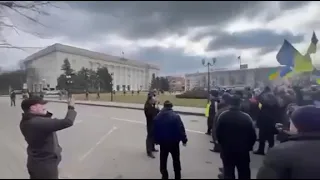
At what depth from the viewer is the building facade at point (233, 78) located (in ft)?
5.31

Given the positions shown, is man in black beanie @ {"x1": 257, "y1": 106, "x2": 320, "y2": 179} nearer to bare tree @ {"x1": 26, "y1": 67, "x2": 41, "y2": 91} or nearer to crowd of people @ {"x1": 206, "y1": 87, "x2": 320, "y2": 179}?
crowd of people @ {"x1": 206, "y1": 87, "x2": 320, "y2": 179}

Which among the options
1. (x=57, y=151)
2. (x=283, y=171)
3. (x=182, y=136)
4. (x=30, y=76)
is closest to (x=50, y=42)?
(x=30, y=76)

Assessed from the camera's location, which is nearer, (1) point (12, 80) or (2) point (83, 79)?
(2) point (83, 79)

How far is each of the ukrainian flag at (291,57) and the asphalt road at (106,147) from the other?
0.54 m

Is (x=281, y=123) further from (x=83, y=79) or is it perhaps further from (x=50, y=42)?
(x=50, y=42)

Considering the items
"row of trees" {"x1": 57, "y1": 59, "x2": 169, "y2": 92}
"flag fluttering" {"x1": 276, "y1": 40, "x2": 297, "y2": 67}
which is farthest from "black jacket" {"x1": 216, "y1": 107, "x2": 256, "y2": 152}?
"row of trees" {"x1": 57, "y1": 59, "x2": 169, "y2": 92}

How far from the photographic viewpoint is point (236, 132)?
141 centimetres

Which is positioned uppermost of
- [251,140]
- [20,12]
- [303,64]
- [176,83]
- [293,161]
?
[20,12]

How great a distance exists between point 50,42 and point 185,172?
93cm

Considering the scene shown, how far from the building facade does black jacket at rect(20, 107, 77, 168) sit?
630 millimetres

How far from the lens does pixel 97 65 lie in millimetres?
1515

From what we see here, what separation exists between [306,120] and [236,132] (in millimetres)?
544

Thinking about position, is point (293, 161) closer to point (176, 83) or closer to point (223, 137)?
point (223, 137)

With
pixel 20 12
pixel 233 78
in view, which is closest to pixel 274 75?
pixel 233 78
